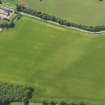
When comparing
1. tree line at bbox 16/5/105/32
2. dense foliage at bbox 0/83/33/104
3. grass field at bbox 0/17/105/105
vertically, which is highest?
tree line at bbox 16/5/105/32

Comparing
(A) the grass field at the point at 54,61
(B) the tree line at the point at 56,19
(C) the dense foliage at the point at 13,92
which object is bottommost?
(C) the dense foliage at the point at 13,92

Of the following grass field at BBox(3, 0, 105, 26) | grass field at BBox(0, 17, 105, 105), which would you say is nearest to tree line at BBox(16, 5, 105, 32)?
grass field at BBox(3, 0, 105, 26)

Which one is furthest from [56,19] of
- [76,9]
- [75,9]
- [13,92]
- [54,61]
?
[13,92]

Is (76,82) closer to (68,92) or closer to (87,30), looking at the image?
(68,92)

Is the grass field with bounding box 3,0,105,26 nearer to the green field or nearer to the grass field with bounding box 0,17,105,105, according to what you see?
the green field

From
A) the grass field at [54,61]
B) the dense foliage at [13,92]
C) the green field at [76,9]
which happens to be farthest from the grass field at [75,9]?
the dense foliage at [13,92]

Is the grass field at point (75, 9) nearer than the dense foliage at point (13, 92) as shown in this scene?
No

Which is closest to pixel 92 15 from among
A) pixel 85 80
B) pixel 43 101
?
pixel 85 80

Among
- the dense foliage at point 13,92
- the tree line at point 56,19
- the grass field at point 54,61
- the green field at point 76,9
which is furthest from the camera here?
the green field at point 76,9

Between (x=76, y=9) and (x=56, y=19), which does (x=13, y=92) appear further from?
(x=76, y=9)

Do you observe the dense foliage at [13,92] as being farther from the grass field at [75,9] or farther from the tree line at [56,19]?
the grass field at [75,9]
